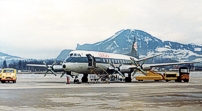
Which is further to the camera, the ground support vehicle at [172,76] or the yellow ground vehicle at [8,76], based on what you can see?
the ground support vehicle at [172,76]

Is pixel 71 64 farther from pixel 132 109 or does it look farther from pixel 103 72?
pixel 132 109

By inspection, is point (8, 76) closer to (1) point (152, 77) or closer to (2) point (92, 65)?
(2) point (92, 65)

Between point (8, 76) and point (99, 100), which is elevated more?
point (8, 76)

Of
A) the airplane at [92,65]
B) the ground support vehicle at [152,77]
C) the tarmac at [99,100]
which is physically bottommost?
the tarmac at [99,100]

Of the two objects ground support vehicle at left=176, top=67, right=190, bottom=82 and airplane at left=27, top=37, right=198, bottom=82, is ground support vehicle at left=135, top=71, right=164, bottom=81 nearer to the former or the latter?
airplane at left=27, top=37, right=198, bottom=82

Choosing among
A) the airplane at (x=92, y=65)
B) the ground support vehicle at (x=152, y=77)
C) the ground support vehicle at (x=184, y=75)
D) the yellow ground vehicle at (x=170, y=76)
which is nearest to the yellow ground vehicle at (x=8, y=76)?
the airplane at (x=92, y=65)

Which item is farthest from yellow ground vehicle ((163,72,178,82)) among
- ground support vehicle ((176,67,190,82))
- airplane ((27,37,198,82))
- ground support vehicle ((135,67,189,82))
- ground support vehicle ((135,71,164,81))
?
airplane ((27,37,198,82))

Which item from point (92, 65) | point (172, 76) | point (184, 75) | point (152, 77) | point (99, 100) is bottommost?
point (99, 100)

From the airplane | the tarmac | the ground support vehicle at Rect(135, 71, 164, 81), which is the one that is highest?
the airplane

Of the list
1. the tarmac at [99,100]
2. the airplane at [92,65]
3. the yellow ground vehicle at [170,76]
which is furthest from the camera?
the yellow ground vehicle at [170,76]

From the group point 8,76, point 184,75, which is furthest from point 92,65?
point 184,75

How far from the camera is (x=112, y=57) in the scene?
159 feet

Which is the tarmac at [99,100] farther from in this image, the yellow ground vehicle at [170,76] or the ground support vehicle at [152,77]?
the ground support vehicle at [152,77]

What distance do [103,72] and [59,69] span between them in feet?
19.6
